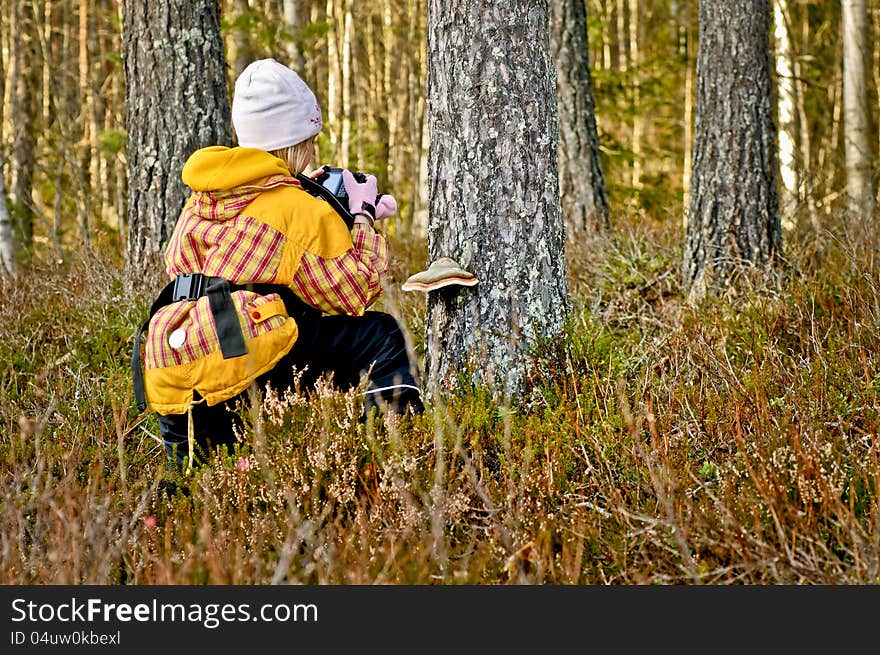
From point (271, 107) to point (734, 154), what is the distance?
3.57 m

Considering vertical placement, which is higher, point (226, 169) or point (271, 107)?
point (271, 107)

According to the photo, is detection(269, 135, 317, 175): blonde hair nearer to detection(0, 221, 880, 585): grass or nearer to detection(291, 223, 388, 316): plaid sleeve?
detection(291, 223, 388, 316): plaid sleeve

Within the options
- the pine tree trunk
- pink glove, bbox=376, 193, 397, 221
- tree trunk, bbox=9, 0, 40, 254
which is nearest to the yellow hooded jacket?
pink glove, bbox=376, 193, 397, 221

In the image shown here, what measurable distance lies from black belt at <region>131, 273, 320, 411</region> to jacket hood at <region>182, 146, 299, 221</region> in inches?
11.0

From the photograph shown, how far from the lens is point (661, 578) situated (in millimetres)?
2723

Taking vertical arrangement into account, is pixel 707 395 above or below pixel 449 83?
below

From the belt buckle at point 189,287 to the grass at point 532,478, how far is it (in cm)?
49

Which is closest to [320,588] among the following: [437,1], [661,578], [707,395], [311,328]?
[661,578]

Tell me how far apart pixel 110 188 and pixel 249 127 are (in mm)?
17055

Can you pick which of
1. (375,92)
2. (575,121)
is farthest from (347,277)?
(375,92)

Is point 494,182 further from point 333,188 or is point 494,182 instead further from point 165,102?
point 165,102

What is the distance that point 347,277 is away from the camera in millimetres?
3479

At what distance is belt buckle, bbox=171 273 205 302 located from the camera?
3.40 meters

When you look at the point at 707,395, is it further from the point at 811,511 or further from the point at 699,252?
the point at 699,252
